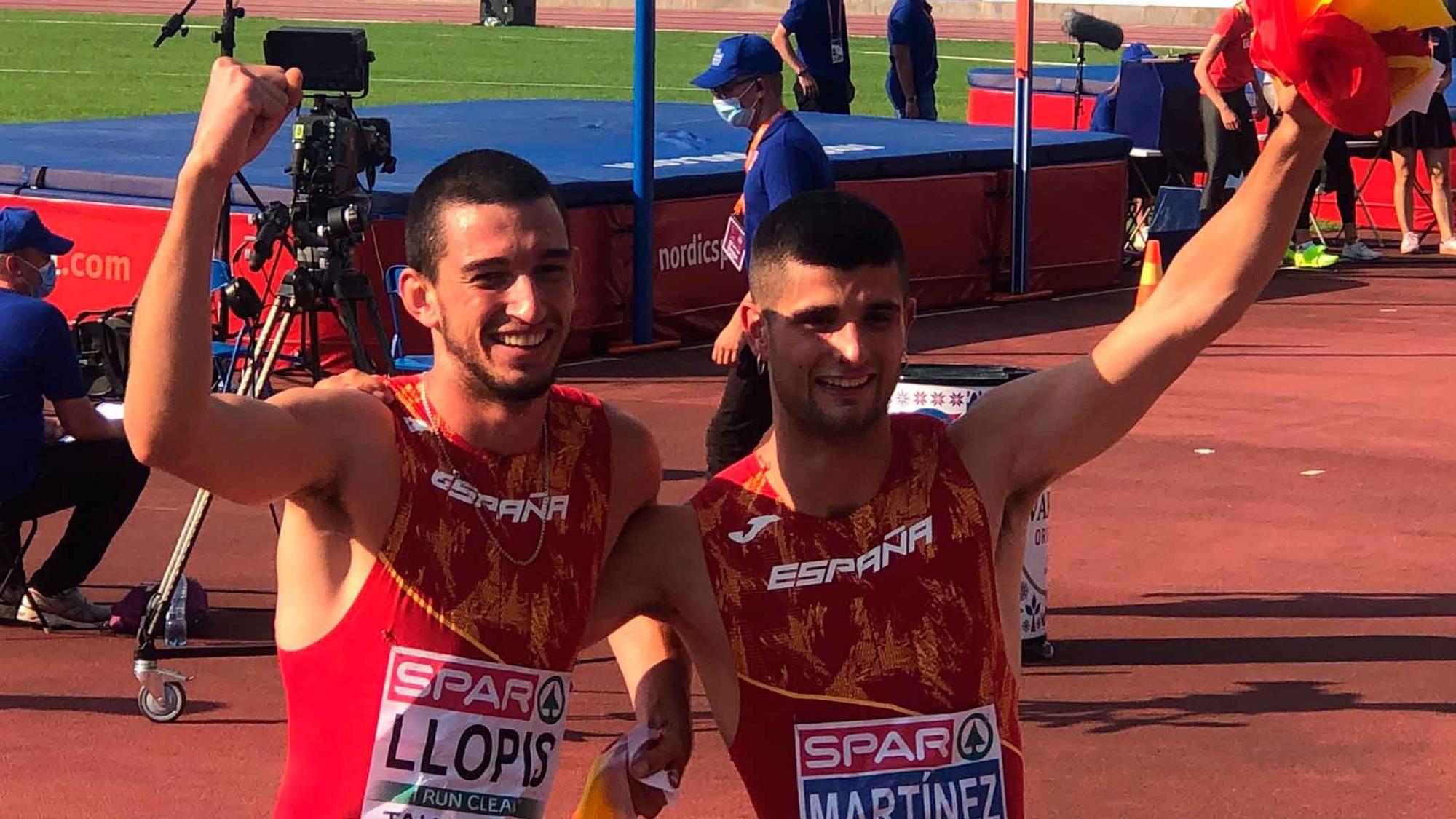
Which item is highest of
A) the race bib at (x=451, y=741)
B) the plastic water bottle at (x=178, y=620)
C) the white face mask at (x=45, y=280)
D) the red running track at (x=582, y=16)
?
the race bib at (x=451, y=741)

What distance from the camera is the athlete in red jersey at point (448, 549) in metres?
3.28

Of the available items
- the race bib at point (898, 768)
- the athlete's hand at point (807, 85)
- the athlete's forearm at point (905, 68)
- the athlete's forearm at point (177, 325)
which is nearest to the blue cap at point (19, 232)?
the athlete's forearm at point (177, 325)

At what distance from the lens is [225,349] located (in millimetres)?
10430

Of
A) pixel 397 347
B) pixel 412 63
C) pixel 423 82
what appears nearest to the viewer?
pixel 397 347

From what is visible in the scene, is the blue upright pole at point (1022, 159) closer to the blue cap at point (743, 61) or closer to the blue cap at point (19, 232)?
the blue cap at point (743, 61)

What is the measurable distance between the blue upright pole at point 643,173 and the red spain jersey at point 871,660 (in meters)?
9.89

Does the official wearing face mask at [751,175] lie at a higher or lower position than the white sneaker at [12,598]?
higher

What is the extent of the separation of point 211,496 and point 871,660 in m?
4.19

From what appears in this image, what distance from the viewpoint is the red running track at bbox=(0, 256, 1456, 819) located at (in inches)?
259

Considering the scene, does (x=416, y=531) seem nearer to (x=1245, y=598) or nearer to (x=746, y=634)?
(x=746, y=634)

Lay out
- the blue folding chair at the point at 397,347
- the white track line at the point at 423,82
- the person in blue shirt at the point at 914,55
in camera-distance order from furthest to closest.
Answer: the white track line at the point at 423,82
the person in blue shirt at the point at 914,55
the blue folding chair at the point at 397,347

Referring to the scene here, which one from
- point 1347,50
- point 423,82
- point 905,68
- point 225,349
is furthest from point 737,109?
point 423,82

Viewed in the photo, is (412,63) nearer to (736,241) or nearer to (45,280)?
(45,280)

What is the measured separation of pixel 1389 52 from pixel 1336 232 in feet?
58.0
